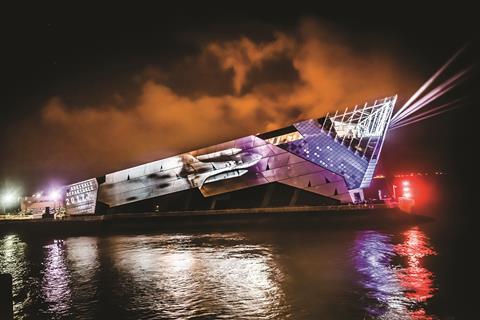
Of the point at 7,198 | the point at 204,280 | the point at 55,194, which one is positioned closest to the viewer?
the point at 204,280

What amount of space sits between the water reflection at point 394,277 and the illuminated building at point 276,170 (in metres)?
14.1

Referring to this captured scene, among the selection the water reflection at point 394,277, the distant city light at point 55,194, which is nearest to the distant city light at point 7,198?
the distant city light at point 55,194

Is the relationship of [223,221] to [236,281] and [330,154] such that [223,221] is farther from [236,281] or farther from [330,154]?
[236,281]

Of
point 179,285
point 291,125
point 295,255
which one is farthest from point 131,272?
point 291,125

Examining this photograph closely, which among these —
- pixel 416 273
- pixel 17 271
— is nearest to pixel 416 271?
pixel 416 273

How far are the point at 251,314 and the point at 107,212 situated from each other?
109 ft

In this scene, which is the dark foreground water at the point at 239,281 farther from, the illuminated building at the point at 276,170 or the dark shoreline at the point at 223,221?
the illuminated building at the point at 276,170

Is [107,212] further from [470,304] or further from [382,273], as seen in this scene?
[470,304]

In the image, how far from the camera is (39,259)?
14055mm

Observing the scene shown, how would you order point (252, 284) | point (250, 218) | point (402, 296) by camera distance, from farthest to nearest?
point (250, 218)
point (252, 284)
point (402, 296)

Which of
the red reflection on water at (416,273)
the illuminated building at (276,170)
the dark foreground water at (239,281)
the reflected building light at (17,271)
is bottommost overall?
the red reflection on water at (416,273)

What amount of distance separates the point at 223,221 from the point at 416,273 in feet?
62.7

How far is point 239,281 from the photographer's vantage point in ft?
29.0

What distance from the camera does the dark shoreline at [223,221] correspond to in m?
22.8
